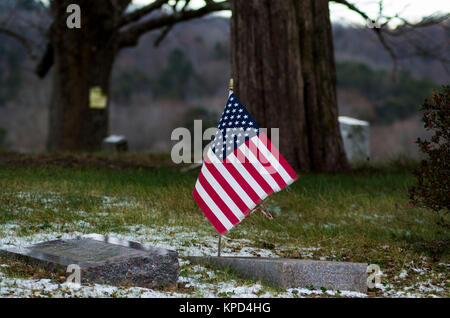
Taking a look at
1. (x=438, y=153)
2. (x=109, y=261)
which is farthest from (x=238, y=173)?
(x=438, y=153)

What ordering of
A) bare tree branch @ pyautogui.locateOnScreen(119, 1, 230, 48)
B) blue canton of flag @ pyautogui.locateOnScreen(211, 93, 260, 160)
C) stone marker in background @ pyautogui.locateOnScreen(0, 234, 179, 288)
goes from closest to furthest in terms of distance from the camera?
stone marker in background @ pyautogui.locateOnScreen(0, 234, 179, 288), blue canton of flag @ pyautogui.locateOnScreen(211, 93, 260, 160), bare tree branch @ pyautogui.locateOnScreen(119, 1, 230, 48)

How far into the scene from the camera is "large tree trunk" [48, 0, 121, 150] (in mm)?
15008

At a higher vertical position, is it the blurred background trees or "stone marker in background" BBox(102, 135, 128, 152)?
the blurred background trees

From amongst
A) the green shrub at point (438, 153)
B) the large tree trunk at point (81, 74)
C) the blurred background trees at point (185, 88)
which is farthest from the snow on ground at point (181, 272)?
the blurred background trees at point (185, 88)

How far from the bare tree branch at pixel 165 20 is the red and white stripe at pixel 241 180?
9.11 meters

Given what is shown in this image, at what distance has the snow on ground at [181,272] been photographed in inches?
174

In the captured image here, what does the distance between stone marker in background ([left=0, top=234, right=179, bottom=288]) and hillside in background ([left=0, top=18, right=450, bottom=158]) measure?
2331cm

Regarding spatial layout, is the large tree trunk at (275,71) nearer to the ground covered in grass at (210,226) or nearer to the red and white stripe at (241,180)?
the ground covered in grass at (210,226)

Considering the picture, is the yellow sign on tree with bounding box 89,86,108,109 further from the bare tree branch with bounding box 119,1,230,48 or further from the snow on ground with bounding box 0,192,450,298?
Result: the snow on ground with bounding box 0,192,450,298

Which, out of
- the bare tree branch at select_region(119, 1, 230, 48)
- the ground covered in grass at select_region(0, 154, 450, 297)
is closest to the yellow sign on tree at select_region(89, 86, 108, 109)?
the bare tree branch at select_region(119, 1, 230, 48)

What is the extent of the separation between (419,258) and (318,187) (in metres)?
2.97

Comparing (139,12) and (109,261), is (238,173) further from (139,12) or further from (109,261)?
(139,12)

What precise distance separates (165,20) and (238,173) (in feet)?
36.6
